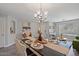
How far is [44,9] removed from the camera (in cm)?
247

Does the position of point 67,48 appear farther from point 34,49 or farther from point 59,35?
point 34,49

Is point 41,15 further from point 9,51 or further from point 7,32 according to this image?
point 9,51

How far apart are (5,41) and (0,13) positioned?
499 millimetres

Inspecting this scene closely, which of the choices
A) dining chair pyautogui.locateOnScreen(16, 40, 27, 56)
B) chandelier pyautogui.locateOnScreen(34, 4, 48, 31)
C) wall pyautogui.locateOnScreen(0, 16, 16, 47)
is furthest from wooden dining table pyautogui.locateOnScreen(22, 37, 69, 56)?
chandelier pyautogui.locateOnScreen(34, 4, 48, 31)

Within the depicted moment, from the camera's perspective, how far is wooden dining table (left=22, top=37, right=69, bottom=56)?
2361mm

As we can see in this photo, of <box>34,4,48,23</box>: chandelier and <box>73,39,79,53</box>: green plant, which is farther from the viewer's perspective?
<box>34,4,48,23</box>: chandelier

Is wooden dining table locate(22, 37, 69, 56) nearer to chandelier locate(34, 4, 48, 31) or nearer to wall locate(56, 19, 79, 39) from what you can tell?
wall locate(56, 19, 79, 39)

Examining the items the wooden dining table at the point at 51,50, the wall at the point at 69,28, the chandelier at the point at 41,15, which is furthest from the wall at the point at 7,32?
the wall at the point at 69,28

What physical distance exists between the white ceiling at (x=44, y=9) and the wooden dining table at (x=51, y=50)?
0.44 metres

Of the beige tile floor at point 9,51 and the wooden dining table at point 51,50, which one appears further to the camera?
the beige tile floor at point 9,51

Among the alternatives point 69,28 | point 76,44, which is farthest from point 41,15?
point 76,44

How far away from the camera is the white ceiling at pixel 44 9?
2.44 metres

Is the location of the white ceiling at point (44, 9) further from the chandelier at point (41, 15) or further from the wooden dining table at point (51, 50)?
the wooden dining table at point (51, 50)

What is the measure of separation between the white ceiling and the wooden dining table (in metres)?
0.44
